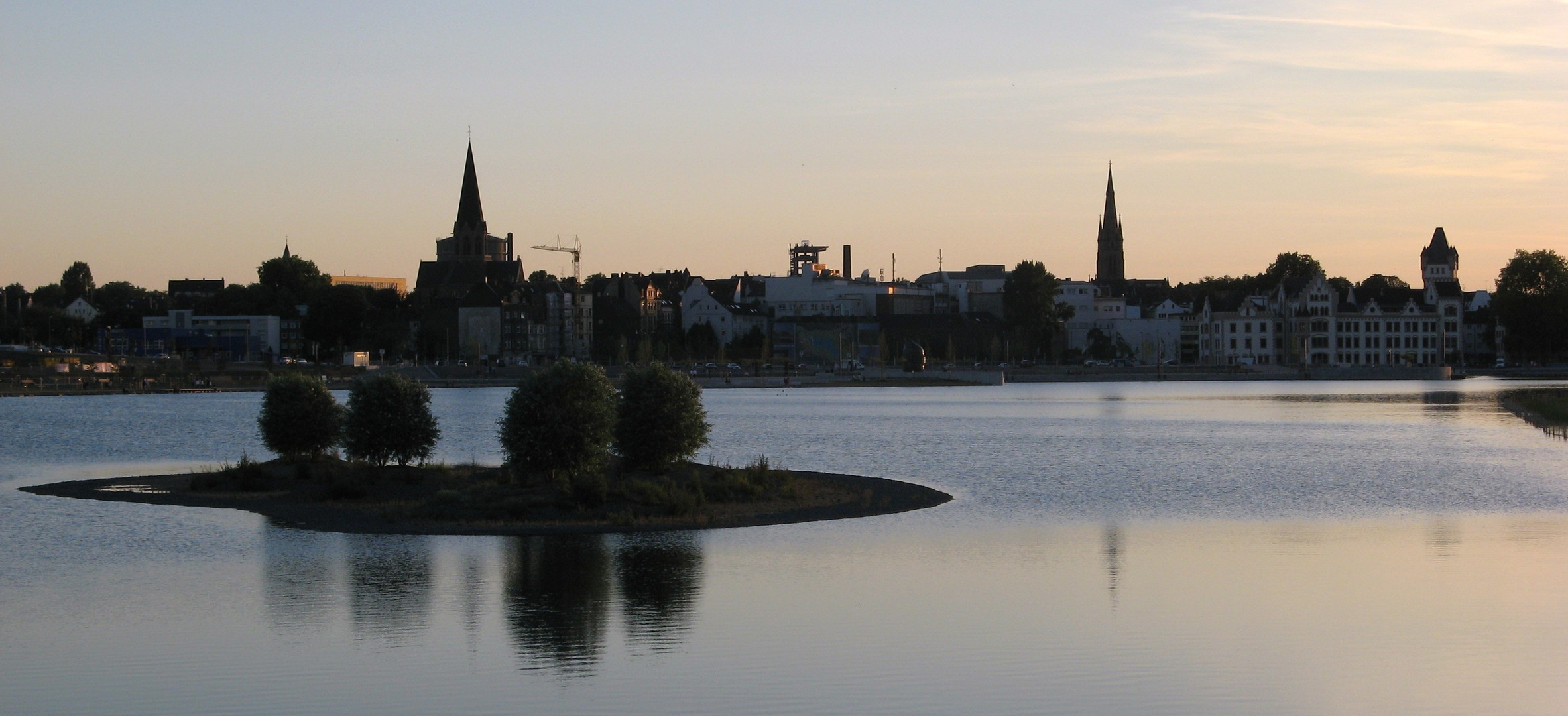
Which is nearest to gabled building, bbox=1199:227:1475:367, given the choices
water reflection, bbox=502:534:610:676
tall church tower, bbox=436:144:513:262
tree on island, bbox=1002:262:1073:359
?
tree on island, bbox=1002:262:1073:359

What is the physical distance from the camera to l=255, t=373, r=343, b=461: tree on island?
4262cm

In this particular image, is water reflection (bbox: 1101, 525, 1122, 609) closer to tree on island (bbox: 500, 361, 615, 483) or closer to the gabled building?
tree on island (bbox: 500, 361, 615, 483)

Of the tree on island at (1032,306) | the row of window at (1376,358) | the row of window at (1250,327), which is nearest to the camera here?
the row of window at (1376,358)

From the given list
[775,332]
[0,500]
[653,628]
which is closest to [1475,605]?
[653,628]

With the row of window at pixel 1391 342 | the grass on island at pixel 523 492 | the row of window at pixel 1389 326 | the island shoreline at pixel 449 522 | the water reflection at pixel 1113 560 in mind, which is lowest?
the water reflection at pixel 1113 560

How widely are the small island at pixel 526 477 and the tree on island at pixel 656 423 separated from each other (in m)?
0.03

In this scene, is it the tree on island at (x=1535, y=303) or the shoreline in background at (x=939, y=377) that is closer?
the shoreline in background at (x=939, y=377)

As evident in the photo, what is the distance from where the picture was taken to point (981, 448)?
60.5 metres

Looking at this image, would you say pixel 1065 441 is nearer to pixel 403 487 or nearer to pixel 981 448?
pixel 981 448

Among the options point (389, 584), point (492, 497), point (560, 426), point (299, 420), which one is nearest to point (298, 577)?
point (389, 584)

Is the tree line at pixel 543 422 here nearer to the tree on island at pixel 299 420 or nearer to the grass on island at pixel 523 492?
the tree on island at pixel 299 420

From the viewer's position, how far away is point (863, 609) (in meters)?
23.2

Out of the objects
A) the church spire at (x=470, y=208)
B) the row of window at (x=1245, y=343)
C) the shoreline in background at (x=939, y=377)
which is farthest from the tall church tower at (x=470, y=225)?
the row of window at (x=1245, y=343)

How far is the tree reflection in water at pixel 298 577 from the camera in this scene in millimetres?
22500
